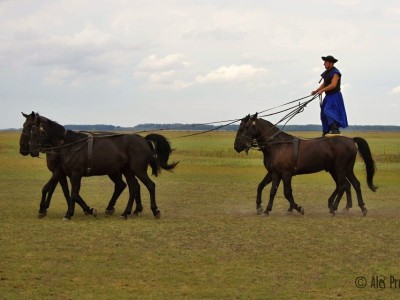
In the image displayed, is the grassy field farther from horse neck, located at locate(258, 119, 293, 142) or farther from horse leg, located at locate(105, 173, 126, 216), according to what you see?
horse neck, located at locate(258, 119, 293, 142)

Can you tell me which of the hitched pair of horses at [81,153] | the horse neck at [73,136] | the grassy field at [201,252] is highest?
the horse neck at [73,136]

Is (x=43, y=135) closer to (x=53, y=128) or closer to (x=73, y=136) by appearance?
(x=53, y=128)

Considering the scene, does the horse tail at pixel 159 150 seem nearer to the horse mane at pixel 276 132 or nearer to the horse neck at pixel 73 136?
the horse neck at pixel 73 136

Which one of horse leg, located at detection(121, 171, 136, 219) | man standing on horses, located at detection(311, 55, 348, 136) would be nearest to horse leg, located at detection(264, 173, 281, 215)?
man standing on horses, located at detection(311, 55, 348, 136)

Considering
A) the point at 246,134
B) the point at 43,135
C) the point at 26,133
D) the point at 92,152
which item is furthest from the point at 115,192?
the point at 246,134

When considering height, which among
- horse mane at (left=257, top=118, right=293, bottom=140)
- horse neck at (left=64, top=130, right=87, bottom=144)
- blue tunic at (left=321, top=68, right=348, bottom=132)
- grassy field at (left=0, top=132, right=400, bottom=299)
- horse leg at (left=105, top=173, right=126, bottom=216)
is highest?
blue tunic at (left=321, top=68, right=348, bottom=132)

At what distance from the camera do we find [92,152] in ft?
47.5

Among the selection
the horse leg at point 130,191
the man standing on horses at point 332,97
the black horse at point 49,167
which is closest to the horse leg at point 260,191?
the man standing on horses at point 332,97

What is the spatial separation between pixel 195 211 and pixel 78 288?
7.72m

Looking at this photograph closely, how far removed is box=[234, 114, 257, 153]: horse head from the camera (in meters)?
15.1

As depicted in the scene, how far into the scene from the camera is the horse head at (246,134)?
15.1 metres

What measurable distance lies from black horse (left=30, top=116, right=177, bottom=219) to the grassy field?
2.91ft

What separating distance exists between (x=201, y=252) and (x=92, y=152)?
15.3ft

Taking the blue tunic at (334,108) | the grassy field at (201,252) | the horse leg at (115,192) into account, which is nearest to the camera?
the grassy field at (201,252)
